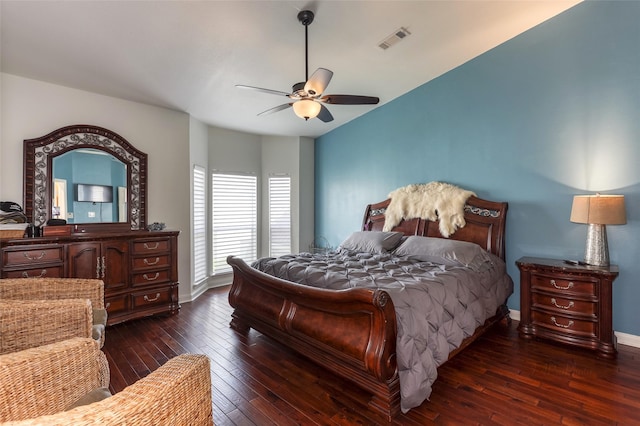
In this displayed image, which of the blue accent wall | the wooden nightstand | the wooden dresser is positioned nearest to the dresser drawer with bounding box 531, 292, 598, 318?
the wooden nightstand

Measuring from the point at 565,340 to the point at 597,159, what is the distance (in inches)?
75.2

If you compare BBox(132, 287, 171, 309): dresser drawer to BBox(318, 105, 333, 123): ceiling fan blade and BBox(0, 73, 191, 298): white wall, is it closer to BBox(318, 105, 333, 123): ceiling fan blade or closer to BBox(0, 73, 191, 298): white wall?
BBox(0, 73, 191, 298): white wall

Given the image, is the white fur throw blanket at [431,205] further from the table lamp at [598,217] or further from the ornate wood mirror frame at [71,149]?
→ the ornate wood mirror frame at [71,149]

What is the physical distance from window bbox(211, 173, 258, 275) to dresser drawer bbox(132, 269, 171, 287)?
4.91 ft

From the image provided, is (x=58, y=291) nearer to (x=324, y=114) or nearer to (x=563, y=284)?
(x=324, y=114)

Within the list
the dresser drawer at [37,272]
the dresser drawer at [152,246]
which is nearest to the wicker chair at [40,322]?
the dresser drawer at [37,272]

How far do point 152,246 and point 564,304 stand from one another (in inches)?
185

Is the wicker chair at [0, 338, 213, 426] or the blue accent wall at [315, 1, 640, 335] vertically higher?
the blue accent wall at [315, 1, 640, 335]

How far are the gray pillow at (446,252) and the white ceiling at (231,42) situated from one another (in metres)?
2.34

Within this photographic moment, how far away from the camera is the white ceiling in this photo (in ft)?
8.54

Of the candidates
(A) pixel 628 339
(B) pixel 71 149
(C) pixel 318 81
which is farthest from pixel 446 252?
(B) pixel 71 149

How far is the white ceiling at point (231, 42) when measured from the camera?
2.60 metres

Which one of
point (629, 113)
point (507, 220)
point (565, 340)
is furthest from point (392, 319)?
point (629, 113)

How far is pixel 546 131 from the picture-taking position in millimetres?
3553
